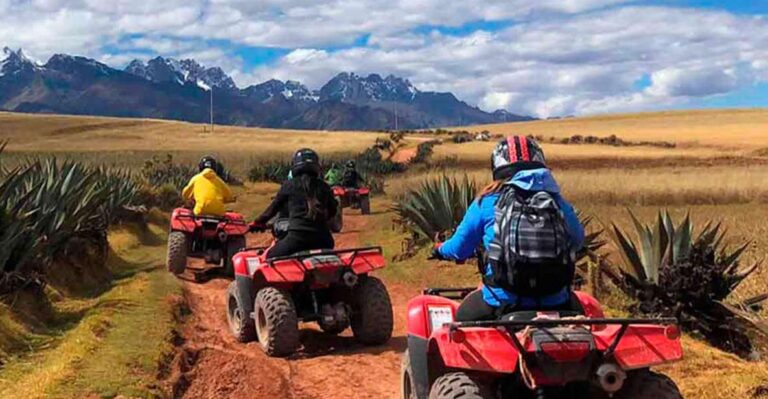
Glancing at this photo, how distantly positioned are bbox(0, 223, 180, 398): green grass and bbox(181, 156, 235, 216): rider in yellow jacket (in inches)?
65.1

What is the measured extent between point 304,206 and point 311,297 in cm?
83

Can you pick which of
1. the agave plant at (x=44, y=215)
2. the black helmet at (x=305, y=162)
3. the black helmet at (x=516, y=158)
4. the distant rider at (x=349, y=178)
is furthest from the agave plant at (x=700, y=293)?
the distant rider at (x=349, y=178)

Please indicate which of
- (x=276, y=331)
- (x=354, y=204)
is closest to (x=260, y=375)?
(x=276, y=331)

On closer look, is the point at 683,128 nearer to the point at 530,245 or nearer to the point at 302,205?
the point at 302,205

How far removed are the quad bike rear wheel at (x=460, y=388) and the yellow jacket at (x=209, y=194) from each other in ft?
29.9

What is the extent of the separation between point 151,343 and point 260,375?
1285 mm

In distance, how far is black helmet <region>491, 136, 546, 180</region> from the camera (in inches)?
172

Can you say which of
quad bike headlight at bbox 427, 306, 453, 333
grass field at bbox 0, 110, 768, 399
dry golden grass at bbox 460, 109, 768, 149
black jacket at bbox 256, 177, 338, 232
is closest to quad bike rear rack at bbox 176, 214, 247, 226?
grass field at bbox 0, 110, 768, 399

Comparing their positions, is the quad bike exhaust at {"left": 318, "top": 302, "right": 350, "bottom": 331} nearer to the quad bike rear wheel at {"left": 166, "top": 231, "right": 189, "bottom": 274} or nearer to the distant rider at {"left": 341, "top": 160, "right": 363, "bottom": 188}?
the quad bike rear wheel at {"left": 166, "top": 231, "right": 189, "bottom": 274}

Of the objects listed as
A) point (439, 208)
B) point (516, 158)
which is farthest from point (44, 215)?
point (516, 158)

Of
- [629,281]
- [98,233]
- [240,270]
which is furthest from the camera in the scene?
[98,233]

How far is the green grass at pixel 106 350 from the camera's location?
618cm

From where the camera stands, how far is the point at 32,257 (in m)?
9.55

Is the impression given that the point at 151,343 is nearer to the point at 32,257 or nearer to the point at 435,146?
the point at 32,257
